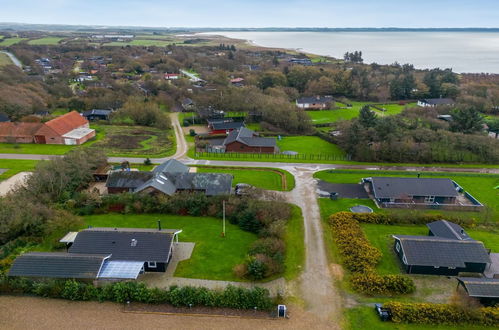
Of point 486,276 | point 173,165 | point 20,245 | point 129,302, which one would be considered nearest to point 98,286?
point 129,302

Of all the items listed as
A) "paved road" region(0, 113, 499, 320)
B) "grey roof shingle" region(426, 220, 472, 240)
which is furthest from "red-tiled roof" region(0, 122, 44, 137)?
"grey roof shingle" region(426, 220, 472, 240)

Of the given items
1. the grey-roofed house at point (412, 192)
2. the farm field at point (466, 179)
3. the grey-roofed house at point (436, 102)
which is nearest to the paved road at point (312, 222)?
the farm field at point (466, 179)

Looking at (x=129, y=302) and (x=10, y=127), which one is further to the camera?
(x=10, y=127)

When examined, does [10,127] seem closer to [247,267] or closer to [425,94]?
[247,267]

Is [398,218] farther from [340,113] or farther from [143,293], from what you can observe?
[340,113]

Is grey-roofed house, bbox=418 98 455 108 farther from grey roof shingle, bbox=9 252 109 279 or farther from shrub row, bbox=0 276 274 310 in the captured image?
grey roof shingle, bbox=9 252 109 279

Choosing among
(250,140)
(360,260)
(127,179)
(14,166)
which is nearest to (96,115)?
(14,166)
